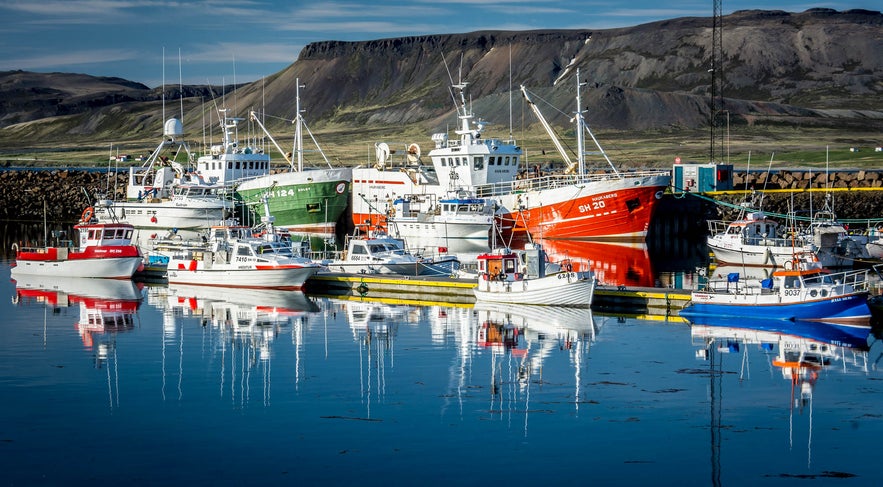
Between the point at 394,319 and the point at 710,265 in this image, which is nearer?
the point at 394,319

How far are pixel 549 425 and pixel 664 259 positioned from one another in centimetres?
4281

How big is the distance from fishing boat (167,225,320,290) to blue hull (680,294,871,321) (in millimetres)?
18854

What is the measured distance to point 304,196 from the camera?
93500 mm

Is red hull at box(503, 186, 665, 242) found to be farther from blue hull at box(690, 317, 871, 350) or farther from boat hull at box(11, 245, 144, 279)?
blue hull at box(690, 317, 871, 350)

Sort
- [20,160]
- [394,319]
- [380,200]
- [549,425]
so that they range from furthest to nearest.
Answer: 1. [20,160]
2. [380,200]
3. [394,319]
4. [549,425]

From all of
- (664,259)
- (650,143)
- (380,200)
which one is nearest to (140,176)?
(380,200)

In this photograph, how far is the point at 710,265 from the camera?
69.9 metres

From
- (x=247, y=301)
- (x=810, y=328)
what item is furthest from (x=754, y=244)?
(x=247, y=301)

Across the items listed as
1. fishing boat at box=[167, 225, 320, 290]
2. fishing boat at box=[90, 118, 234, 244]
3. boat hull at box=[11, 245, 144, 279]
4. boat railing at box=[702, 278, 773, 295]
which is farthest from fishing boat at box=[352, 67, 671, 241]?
boat railing at box=[702, 278, 773, 295]

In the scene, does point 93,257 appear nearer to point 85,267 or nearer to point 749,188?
point 85,267

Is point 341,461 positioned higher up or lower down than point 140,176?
lower down

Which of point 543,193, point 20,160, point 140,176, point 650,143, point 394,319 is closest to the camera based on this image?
point 394,319

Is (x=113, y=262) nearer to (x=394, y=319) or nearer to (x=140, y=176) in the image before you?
(x=394, y=319)

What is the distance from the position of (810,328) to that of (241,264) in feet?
83.6
